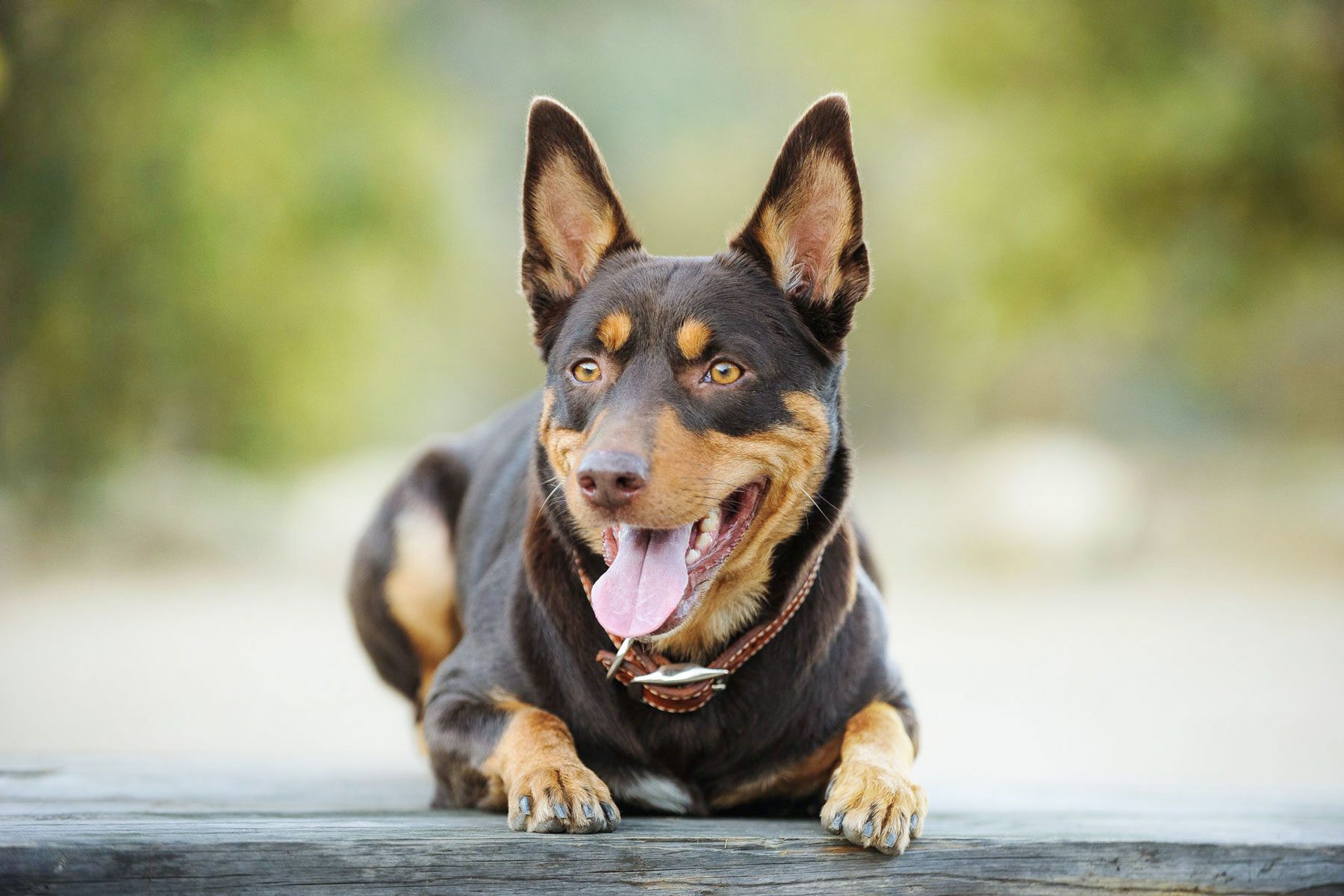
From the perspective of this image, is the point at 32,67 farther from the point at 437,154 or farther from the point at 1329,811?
the point at 1329,811

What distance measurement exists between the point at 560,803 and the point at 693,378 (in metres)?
1.01

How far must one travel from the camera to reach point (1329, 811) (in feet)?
10.9

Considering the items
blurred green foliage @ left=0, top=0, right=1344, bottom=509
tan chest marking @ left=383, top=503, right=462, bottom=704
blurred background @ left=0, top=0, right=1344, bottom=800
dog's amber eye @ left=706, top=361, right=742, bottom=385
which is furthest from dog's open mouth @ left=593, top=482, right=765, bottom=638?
blurred green foliage @ left=0, top=0, right=1344, bottom=509

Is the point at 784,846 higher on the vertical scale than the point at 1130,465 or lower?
lower

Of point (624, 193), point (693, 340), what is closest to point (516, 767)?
point (693, 340)

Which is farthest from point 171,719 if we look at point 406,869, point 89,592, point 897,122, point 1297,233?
point 897,122

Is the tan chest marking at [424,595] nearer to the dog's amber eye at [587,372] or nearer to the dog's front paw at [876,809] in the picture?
the dog's amber eye at [587,372]

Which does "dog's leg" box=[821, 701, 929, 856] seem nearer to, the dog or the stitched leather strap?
the dog

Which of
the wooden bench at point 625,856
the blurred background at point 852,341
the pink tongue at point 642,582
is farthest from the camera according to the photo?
the blurred background at point 852,341

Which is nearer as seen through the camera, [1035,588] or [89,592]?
[89,592]

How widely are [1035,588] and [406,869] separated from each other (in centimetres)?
1267

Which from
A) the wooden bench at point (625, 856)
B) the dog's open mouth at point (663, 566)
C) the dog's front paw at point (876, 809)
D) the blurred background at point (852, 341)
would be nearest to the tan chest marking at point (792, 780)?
the wooden bench at point (625, 856)

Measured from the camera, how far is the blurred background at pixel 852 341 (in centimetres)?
1002

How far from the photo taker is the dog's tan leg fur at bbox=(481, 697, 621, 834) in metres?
2.56
